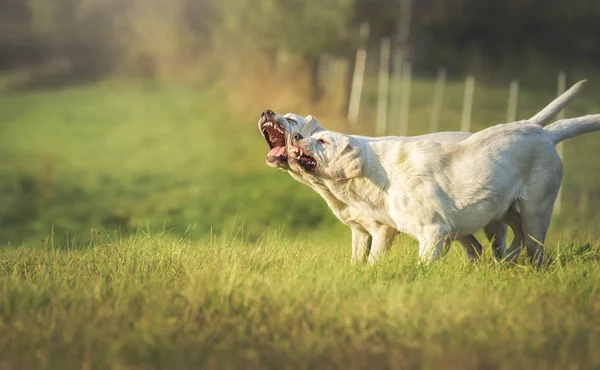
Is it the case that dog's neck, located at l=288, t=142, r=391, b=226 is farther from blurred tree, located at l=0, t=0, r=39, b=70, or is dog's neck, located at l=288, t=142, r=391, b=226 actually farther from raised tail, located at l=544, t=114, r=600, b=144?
blurred tree, located at l=0, t=0, r=39, b=70

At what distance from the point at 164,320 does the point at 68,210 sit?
47.1 ft

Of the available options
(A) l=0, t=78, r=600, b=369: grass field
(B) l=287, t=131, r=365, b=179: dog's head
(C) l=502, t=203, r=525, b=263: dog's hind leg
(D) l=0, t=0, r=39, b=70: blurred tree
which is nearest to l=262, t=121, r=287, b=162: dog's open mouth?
(B) l=287, t=131, r=365, b=179: dog's head

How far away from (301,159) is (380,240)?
47.7 inches

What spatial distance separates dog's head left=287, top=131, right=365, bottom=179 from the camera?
24.7 feet

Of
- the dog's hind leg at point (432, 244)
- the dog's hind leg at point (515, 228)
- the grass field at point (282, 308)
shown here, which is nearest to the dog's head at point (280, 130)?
the grass field at point (282, 308)

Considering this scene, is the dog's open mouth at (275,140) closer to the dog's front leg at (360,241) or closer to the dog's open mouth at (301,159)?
the dog's open mouth at (301,159)

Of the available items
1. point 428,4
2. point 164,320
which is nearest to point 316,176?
point 164,320

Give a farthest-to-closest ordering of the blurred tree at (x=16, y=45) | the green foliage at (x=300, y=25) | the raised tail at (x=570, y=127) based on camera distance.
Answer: the blurred tree at (x=16, y=45) < the green foliage at (x=300, y=25) < the raised tail at (x=570, y=127)

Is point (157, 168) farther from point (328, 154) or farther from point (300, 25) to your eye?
point (328, 154)

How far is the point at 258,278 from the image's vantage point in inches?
251

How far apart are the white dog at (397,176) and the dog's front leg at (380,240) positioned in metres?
0.01

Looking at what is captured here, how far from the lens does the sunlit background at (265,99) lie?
702 inches

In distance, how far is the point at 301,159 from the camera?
7531 mm

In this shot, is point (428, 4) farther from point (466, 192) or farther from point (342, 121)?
point (466, 192)
